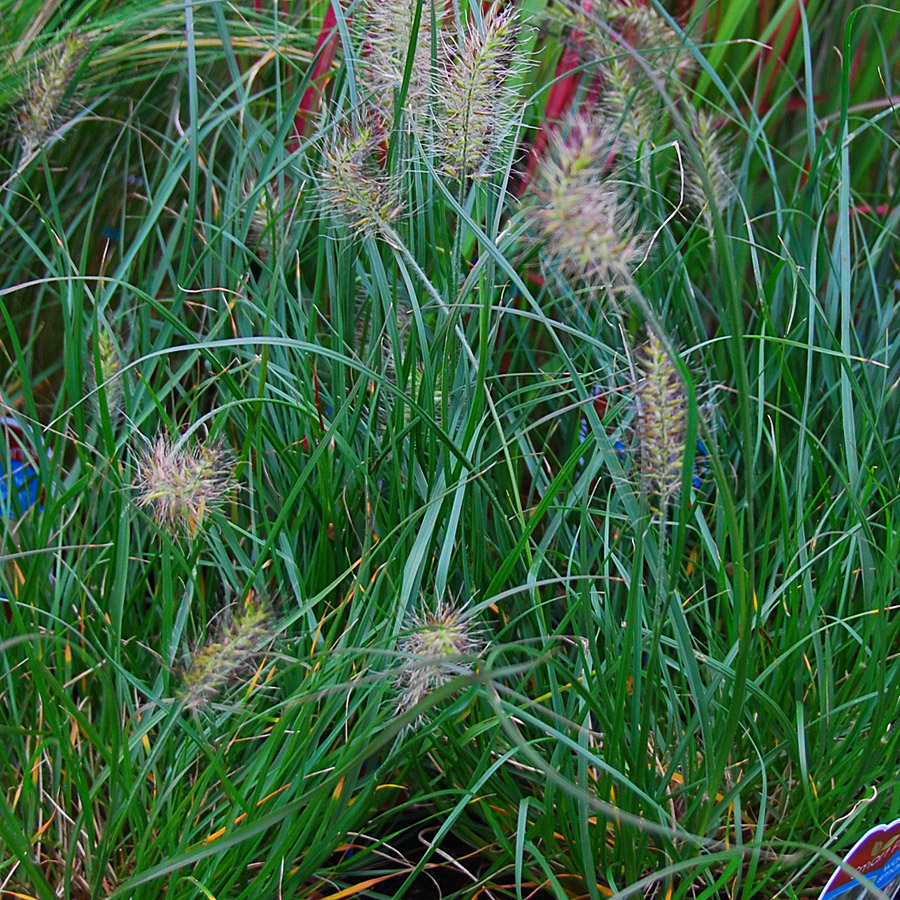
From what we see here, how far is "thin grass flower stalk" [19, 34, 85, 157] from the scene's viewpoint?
935mm

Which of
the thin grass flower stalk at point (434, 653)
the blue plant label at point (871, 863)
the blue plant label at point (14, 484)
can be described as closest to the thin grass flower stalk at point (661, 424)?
the thin grass flower stalk at point (434, 653)

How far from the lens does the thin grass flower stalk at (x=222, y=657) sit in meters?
0.64

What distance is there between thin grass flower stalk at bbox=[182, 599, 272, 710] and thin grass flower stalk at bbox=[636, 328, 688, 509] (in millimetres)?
303

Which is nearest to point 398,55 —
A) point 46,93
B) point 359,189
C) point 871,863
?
point 359,189

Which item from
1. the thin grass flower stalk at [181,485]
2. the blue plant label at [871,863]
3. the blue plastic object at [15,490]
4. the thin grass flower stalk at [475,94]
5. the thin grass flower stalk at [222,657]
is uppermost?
the thin grass flower stalk at [475,94]

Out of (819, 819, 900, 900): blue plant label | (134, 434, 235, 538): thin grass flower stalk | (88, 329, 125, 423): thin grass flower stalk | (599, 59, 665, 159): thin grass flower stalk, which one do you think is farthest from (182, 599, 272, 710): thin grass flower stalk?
(599, 59, 665, 159): thin grass flower stalk

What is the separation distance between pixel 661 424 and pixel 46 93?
29.1 inches

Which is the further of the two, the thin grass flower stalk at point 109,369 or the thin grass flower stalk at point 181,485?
the thin grass flower stalk at point 109,369

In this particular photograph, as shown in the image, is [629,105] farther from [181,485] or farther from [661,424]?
[181,485]

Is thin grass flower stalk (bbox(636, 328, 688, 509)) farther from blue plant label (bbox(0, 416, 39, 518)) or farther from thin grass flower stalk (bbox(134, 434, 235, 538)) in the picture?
blue plant label (bbox(0, 416, 39, 518))

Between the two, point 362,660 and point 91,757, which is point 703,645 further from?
point 91,757

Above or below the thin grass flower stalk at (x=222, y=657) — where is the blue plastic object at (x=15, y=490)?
below

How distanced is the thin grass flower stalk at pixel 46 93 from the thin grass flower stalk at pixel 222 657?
0.57m

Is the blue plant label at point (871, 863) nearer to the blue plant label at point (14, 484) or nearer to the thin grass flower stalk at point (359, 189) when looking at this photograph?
the thin grass flower stalk at point (359, 189)
